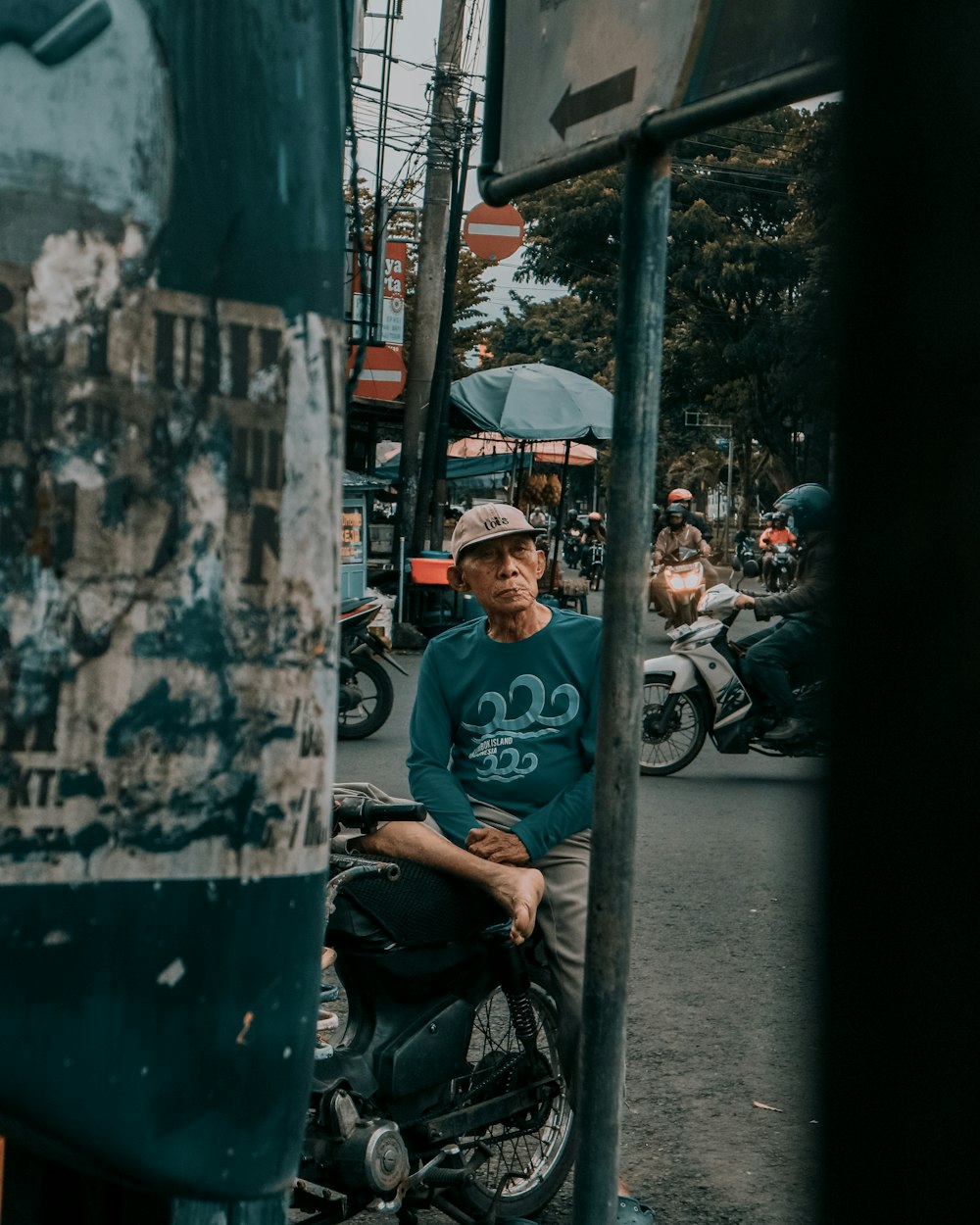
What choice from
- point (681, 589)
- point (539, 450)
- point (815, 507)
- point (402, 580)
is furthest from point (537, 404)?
point (815, 507)

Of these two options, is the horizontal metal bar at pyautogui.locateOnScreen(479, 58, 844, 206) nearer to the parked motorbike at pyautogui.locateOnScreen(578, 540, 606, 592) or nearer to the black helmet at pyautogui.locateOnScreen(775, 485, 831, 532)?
the black helmet at pyautogui.locateOnScreen(775, 485, 831, 532)

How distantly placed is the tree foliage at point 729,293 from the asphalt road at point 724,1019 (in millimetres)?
264

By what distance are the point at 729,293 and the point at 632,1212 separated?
15.2 ft

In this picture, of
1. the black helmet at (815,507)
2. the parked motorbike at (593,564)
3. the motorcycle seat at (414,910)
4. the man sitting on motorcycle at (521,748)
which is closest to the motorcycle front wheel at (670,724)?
the man sitting on motorcycle at (521,748)

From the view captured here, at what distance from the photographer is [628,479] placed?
1.76 meters

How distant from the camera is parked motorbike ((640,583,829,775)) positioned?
29.1 feet

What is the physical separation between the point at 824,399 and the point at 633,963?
4.50 m

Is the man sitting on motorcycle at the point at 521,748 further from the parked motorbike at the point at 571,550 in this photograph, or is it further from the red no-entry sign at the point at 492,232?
the parked motorbike at the point at 571,550

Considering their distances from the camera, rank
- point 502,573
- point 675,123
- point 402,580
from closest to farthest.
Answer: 1. point 675,123
2. point 502,573
3. point 402,580

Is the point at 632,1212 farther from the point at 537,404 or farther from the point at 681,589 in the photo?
the point at 537,404

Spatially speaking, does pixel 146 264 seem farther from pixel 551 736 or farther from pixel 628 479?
pixel 551 736

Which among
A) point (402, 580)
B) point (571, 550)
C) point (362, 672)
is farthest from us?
point (571, 550)

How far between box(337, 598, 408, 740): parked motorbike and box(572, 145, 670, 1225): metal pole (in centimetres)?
785

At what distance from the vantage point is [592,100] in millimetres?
1729
